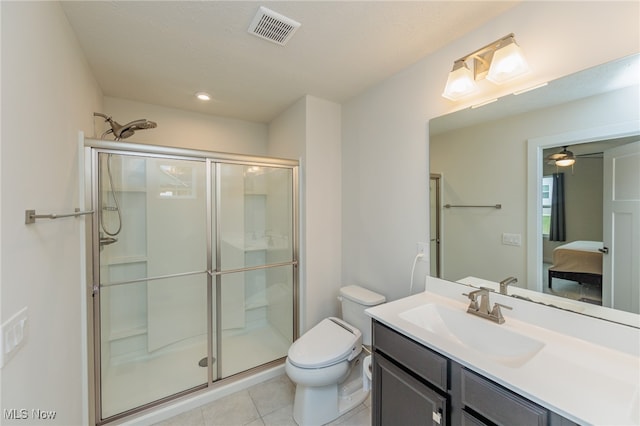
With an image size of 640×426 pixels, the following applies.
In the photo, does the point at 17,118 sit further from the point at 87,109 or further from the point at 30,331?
the point at 87,109

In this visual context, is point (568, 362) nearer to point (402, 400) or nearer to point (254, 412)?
point (402, 400)

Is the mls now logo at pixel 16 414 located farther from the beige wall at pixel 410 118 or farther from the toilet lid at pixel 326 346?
the beige wall at pixel 410 118

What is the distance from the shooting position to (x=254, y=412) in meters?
1.79

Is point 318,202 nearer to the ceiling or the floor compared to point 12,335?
nearer to the ceiling

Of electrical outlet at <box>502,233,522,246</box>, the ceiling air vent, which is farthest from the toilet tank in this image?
the ceiling air vent

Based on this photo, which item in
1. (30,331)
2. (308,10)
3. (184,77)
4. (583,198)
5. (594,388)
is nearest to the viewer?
(594,388)

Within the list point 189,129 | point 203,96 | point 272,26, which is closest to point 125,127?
point 203,96

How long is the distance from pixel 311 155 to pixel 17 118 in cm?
177

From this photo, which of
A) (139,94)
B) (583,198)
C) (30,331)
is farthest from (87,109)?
(583,198)

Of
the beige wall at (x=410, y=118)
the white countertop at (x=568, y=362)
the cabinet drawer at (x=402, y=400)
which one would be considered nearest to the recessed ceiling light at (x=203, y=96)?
the beige wall at (x=410, y=118)

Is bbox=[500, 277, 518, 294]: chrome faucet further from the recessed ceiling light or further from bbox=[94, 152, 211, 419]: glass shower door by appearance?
the recessed ceiling light

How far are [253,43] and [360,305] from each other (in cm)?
197

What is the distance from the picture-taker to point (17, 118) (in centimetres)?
86

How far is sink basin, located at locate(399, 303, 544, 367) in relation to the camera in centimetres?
107
